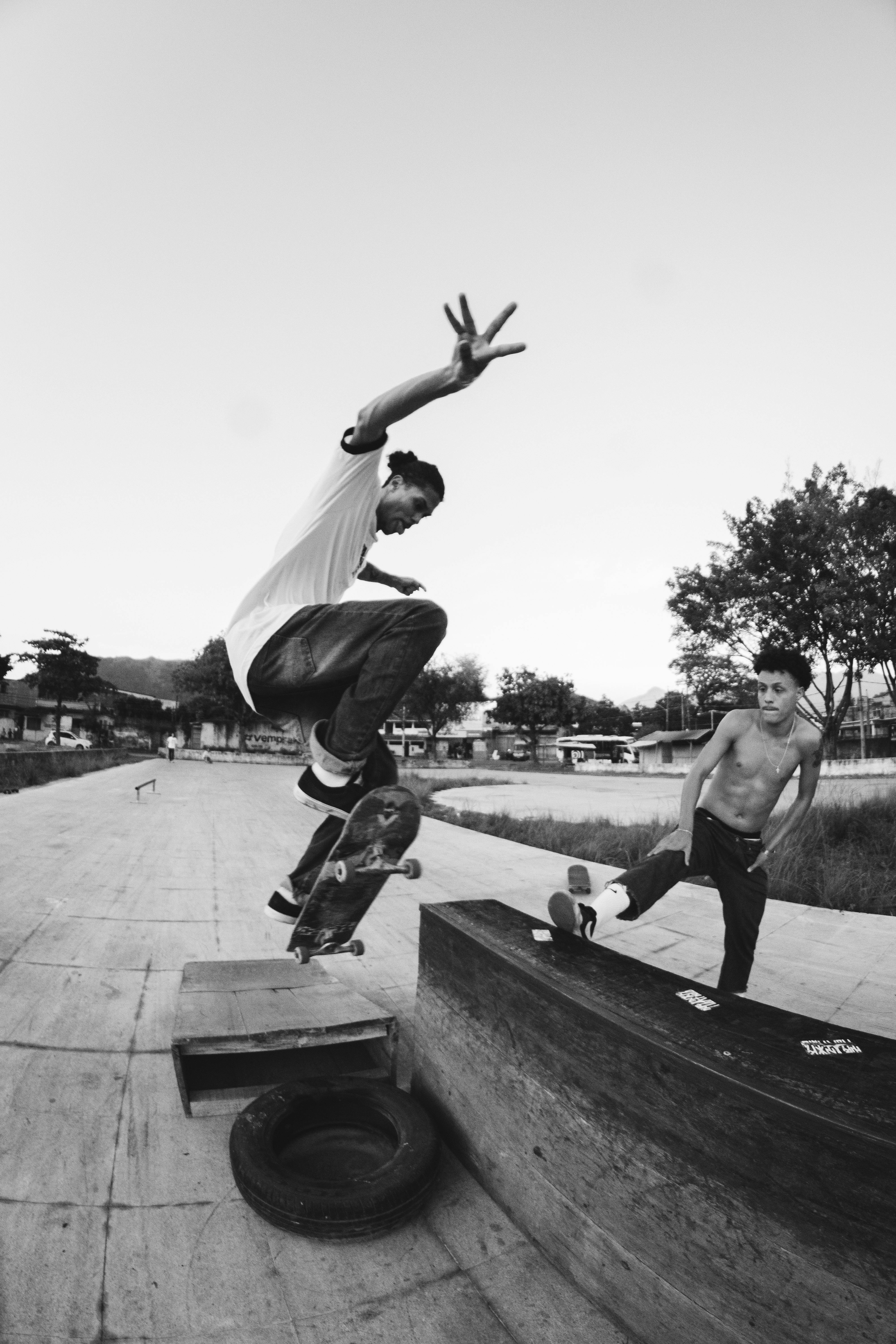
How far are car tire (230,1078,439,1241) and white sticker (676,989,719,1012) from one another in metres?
0.93

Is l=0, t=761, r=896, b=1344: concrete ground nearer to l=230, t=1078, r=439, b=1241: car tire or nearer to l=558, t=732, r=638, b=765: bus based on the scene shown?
l=230, t=1078, r=439, b=1241: car tire

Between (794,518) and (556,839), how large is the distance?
49.1ft

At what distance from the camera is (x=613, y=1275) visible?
1.57 meters

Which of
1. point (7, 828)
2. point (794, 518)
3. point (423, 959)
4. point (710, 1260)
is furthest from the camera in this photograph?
point (794, 518)

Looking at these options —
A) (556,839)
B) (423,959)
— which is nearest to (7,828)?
(556,839)

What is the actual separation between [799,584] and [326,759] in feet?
66.1

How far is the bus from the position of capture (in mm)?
69750

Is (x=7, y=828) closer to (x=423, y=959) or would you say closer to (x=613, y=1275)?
(x=423, y=959)

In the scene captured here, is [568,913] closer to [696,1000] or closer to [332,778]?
[696,1000]

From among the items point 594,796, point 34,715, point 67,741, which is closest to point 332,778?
point 594,796

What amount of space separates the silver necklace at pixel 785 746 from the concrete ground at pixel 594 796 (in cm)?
293

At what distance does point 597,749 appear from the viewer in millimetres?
85188

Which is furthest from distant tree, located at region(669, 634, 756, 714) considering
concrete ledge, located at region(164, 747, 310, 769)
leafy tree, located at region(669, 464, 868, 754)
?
concrete ledge, located at region(164, 747, 310, 769)

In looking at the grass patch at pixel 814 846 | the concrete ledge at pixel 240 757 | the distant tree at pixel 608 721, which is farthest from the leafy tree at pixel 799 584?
the distant tree at pixel 608 721
